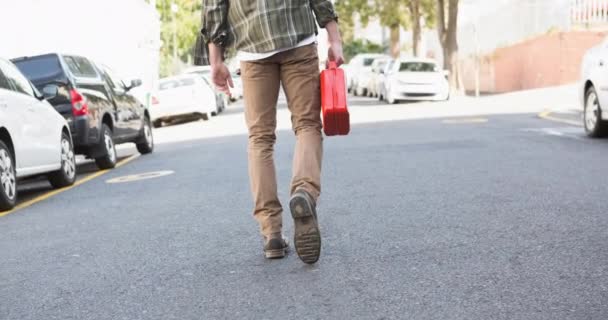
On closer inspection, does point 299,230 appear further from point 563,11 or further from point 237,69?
point 563,11

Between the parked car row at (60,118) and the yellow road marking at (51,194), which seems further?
the parked car row at (60,118)

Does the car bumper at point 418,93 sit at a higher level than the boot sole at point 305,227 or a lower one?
lower

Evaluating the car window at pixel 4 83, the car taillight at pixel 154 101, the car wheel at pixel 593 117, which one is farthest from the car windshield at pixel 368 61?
the car window at pixel 4 83

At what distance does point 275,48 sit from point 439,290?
1545 millimetres

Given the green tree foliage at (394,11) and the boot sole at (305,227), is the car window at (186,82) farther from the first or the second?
the boot sole at (305,227)

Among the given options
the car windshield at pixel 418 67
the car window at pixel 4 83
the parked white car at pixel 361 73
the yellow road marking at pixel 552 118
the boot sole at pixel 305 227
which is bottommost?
the parked white car at pixel 361 73

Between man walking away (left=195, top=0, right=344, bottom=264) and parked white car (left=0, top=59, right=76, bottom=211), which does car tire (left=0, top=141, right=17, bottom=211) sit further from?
man walking away (left=195, top=0, right=344, bottom=264)

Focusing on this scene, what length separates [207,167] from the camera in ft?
42.0

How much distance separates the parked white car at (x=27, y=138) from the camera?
9961 mm

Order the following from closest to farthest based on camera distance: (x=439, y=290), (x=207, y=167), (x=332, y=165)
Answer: (x=439, y=290)
(x=332, y=165)
(x=207, y=167)

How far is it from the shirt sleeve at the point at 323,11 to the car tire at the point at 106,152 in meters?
8.67

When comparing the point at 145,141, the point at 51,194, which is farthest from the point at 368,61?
the point at 51,194

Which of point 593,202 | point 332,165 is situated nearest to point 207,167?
point 332,165

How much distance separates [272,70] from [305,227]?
0.94m
